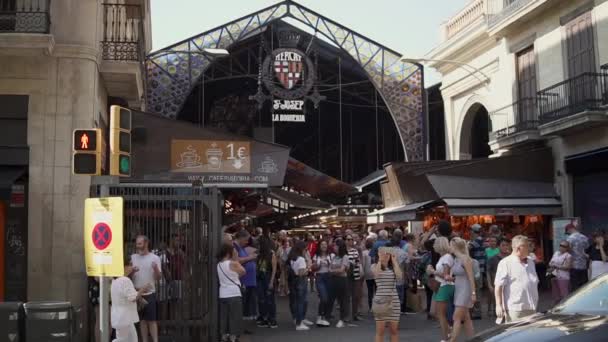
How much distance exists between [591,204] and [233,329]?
1441 cm

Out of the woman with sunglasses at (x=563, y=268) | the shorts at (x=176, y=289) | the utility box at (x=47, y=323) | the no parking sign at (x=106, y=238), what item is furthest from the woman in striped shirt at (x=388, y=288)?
the woman with sunglasses at (x=563, y=268)

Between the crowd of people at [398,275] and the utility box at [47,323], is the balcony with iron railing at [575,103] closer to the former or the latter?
the crowd of people at [398,275]

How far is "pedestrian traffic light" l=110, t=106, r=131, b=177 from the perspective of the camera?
8.81 meters

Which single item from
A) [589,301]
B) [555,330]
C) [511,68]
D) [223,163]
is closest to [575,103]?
[511,68]

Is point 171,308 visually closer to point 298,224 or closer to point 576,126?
point 576,126

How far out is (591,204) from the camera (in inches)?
920

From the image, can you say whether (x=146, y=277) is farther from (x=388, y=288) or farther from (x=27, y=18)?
(x=27, y=18)

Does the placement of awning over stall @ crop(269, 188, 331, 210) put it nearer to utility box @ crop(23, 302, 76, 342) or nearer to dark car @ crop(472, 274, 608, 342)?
utility box @ crop(23, 302, 76, 342)

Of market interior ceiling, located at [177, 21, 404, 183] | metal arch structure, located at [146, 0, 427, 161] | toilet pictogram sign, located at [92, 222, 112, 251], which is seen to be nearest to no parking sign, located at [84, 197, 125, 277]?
toilet pictogram sign, located at [92, 222, 112, 251]

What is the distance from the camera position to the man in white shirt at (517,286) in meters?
10.0

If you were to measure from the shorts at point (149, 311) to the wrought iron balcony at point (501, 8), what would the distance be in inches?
686

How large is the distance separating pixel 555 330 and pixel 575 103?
16.8 meters

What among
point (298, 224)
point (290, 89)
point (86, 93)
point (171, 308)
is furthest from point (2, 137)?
point (298, 224)

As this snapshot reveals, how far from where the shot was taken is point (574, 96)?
2280 cm
